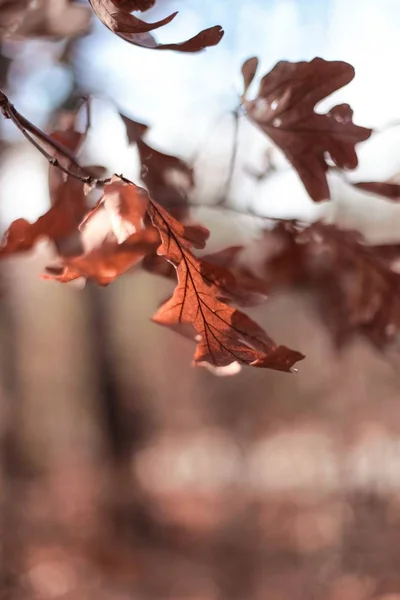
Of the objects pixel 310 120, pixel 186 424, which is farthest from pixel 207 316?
pixel 186 424

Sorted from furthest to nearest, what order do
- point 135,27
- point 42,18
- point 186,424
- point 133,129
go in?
point 186,424, point 42,18, point 133,129, point 135,27

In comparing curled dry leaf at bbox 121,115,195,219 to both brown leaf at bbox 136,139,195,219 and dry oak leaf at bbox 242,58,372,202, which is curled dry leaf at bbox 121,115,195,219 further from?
dry oak leaf at bbox 242,58,372,202

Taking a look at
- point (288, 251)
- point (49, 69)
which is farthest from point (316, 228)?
point (49, 69)

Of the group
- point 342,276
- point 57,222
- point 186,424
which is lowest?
point 186,424

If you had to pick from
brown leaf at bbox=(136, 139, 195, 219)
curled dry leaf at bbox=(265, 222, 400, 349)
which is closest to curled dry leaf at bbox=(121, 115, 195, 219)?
brown leaf at bbox=(136, 139, 195, 219)

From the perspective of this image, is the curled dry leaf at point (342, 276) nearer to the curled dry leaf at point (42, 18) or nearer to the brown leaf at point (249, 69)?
the brown leaf at point (249, 69)

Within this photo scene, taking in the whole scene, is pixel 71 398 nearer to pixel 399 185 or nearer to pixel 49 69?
pixel 49 69

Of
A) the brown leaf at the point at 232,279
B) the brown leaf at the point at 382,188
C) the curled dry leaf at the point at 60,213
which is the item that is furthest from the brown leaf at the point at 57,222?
the brown leaf at the point at 382,188

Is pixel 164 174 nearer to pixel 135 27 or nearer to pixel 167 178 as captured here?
pixel 167 178
